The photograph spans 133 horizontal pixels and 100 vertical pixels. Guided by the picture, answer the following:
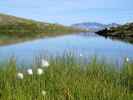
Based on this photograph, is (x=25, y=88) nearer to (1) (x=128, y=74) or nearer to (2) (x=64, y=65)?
(2) (x=64, y=65)

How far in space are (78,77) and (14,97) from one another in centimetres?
269

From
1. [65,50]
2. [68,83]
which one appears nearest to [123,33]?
[65,50]

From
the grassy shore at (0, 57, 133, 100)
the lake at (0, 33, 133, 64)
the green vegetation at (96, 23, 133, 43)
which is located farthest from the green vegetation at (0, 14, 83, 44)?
the grassy shore at (0, 57, 133, 100)

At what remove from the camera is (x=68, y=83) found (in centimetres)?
936

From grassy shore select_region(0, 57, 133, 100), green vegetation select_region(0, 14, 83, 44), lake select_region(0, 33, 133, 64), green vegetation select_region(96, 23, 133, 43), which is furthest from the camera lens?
green vegetation select_region(96, 23, 133, 43)

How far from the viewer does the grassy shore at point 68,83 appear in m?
8.32

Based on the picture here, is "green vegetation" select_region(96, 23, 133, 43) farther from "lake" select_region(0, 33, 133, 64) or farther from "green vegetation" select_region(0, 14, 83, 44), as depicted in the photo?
"lake" select_region(0, 33, 133, 64)

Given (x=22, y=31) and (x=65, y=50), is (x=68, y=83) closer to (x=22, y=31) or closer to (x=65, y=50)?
(x=65, y=50)

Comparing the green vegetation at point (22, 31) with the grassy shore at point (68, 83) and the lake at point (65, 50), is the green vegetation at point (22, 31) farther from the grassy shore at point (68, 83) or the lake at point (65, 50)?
the grassy shore at point (68, 83)

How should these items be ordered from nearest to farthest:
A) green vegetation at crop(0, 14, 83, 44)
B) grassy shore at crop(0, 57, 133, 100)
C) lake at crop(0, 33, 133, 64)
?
grassy shore at crop(0, 57, 133, 100)
lake at crop(0, 33, 133, 64)
green vegetation at crop(0, 14, 83, 44)

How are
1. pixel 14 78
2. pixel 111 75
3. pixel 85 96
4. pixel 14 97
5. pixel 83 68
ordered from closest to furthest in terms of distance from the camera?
pixel 14 97, pixel 85 96, pixel 14 78, pixel 111 75, pixel 83 68

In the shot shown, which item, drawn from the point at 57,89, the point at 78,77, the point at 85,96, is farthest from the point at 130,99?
the point at 78,77

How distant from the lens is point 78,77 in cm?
1020

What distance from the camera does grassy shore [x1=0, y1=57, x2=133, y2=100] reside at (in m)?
8.32
